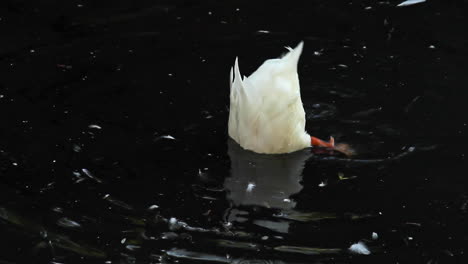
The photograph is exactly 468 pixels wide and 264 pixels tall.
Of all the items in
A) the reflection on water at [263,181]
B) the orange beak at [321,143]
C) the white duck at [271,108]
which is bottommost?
the reflection on water at [263,181]

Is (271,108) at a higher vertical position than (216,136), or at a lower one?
higher

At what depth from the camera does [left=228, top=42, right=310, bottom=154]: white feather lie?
450cm

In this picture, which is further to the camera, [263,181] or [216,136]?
[216,136]

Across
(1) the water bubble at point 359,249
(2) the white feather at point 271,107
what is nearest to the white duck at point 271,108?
(2) the white feather at point 271,107

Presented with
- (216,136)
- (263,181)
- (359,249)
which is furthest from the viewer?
(216,136)

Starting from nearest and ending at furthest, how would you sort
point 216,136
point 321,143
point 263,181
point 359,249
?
1. point 359,249
2. point 263,181
3. point 321,143
4. point 216,136

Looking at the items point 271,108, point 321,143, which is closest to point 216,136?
point 271,108

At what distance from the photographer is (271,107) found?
454 cm

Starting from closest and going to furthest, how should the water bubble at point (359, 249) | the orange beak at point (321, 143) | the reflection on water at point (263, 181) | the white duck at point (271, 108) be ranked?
1. the water bubble at point (359, 249)
2. the reflection on water at point (263, 181)
3. the white duck at point (271, 108)
4. the orange beak at point (321, 143)

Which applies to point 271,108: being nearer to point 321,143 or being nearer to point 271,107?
point 271,107

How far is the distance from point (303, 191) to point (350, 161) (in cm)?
41

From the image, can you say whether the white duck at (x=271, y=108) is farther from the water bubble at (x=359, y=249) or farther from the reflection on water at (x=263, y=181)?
the water bubble at (x=359, y=249)

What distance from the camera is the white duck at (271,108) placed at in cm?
450

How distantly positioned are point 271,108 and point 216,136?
484 millimetres
